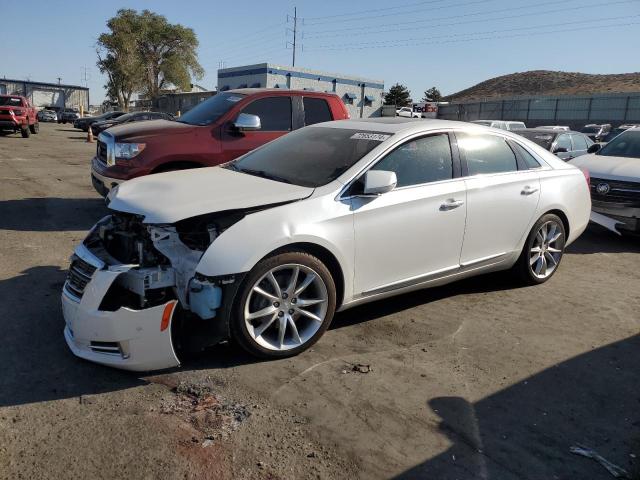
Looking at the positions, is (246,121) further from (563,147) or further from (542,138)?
(563,147)

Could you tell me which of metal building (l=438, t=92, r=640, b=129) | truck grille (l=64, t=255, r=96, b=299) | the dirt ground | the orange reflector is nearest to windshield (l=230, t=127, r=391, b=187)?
the dirt ground

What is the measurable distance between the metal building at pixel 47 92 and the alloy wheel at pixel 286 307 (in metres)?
77.2

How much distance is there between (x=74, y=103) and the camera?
81812mm

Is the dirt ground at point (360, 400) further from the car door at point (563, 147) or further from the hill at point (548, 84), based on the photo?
the hill at point (548, 84)

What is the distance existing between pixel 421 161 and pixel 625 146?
20.1ft

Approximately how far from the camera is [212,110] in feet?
25.1

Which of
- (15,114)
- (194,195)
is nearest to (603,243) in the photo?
(194,195)

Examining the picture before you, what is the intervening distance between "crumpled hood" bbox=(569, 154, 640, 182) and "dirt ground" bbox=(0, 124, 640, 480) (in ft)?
10.4

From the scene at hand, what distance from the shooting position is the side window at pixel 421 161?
429 cm

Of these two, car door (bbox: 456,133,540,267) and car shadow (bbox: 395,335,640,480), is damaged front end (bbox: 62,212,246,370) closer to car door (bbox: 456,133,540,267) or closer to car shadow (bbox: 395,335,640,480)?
car shadow (bbox: 395,335,640,480)

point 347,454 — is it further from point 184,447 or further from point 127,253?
point 127,253

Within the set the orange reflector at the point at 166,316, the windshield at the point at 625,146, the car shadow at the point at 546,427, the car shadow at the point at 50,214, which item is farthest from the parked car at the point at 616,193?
the car shadow at the point at 50,214

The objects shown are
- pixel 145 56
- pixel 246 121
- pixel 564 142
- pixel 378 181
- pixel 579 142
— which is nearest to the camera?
pixel 378 181

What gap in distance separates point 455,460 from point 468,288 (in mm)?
2889
